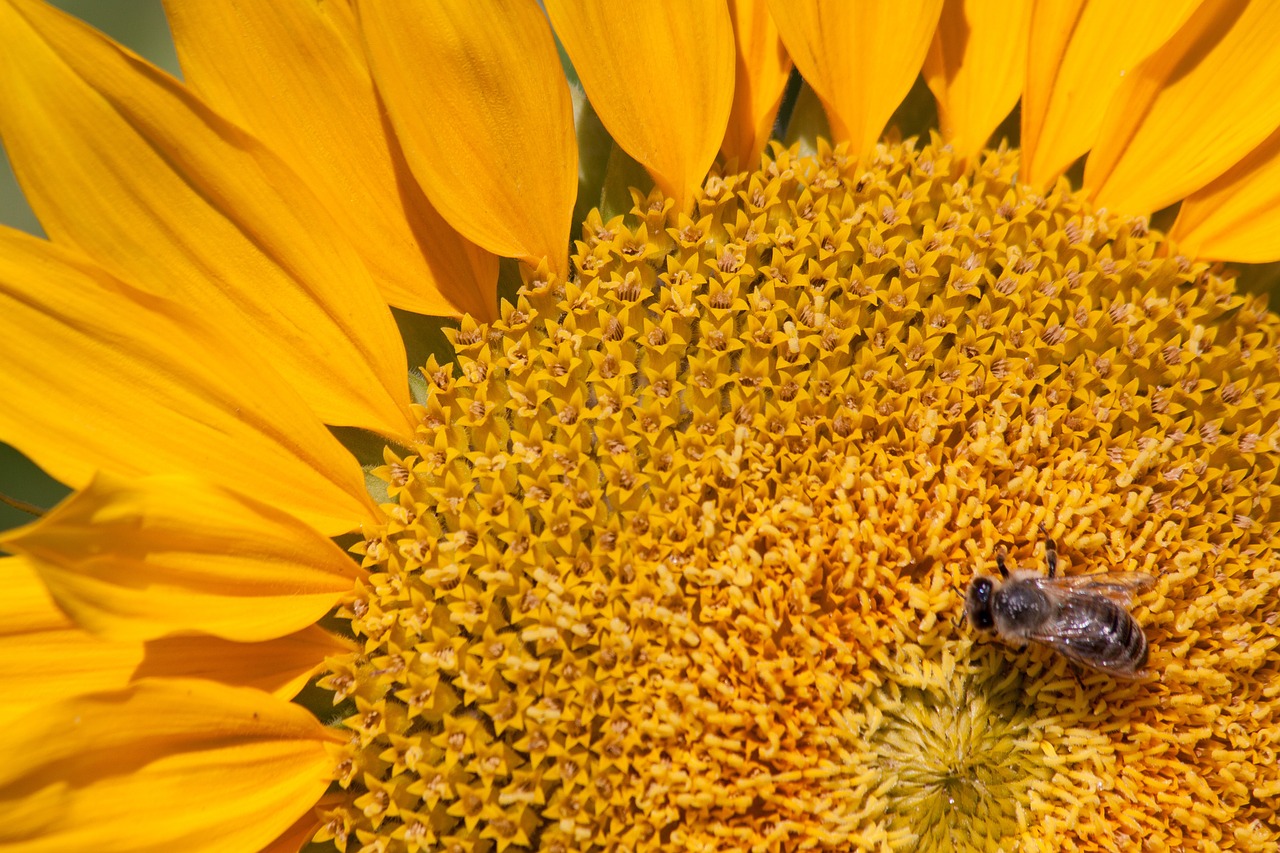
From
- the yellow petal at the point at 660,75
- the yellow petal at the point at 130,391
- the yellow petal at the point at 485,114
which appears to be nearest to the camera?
the yellow petal at the point at 130,391

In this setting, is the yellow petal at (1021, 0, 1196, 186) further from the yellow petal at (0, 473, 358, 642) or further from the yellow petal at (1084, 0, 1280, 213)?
the yellow petal at (0, 473, 358, 642)

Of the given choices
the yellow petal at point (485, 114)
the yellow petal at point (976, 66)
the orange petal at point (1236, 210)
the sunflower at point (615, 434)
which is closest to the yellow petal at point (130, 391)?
the sunflower at point (615, 434)

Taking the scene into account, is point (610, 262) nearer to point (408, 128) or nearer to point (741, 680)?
point (408, 128)

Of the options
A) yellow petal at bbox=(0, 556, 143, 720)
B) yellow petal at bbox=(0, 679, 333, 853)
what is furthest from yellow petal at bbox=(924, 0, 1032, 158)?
yellow petal at bbox=(0, 556, 143, 720)

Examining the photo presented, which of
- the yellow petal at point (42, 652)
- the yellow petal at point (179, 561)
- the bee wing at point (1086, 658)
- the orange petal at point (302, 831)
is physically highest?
the bee wing at point (1086, 658)

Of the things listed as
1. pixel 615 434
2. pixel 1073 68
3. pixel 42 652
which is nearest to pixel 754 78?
pixel 1073 68

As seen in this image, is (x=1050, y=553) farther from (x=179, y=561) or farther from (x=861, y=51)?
(x=179, y=561)

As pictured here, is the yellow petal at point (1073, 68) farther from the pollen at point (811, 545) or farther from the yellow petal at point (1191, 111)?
the pollen at point (811, 545)
